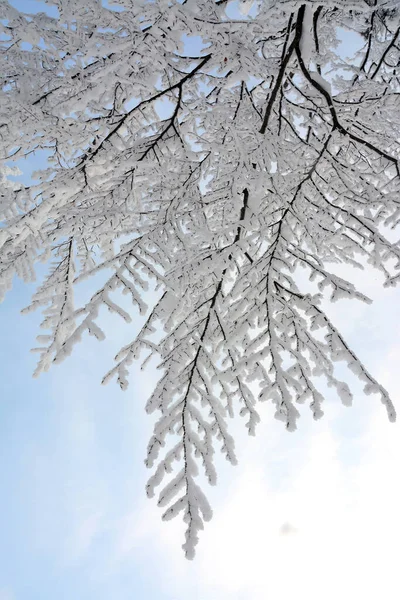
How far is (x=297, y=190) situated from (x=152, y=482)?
5.60 ft

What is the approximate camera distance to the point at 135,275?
80.7 inches

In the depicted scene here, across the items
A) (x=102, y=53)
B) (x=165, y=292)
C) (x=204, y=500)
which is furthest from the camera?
(x=165, y=292)

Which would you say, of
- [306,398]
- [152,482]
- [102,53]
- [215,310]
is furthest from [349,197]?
[152,482]

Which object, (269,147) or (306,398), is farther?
(269,147)

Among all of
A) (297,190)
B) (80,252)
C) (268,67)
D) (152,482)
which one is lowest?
(152,482)

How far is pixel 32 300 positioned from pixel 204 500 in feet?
5.08

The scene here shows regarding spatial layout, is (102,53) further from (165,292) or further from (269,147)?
(165,292)

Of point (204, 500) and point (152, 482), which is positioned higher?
point (152, 482)

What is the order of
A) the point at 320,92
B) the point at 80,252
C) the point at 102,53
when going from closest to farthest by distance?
the point at 102,53
the point at 320,92
the point at 80,252

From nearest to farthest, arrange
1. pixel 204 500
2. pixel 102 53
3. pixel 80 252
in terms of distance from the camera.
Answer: pixel 102 53, pixel 204 500, pixel 80 252

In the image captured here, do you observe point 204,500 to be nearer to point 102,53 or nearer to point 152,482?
point 152,482

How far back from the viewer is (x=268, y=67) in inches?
79.3

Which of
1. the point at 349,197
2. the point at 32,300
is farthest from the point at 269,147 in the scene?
the point at 32,300

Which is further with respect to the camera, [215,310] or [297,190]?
[215,310]
